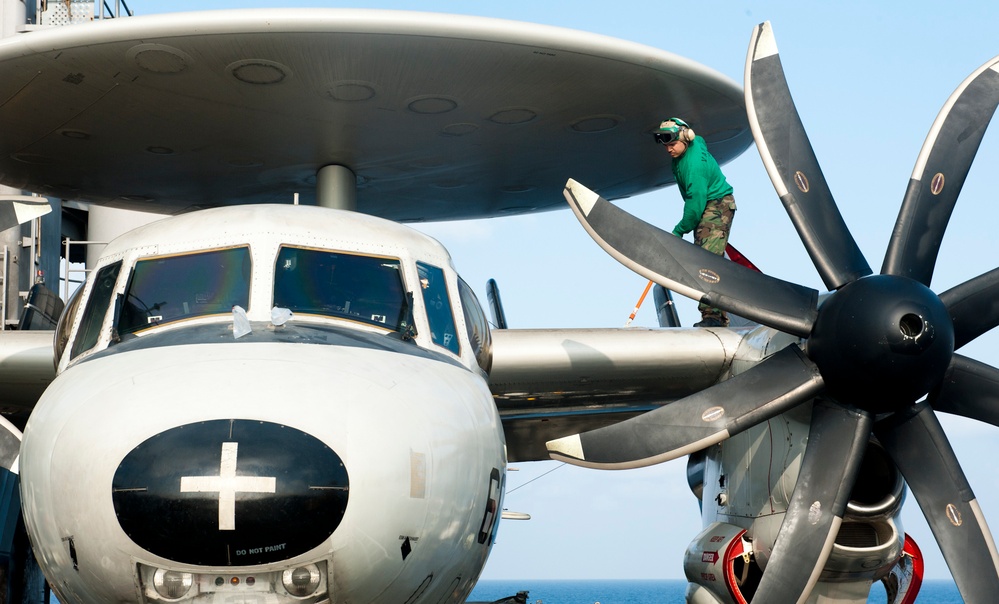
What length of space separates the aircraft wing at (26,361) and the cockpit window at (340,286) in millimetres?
3842

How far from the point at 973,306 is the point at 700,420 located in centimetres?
232

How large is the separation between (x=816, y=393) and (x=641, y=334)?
7.49 feet

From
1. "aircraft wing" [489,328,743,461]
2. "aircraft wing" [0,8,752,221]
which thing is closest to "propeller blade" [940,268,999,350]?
"aircraft wing" [489,328,743,461]

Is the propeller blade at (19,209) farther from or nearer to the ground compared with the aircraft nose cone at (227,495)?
farther from the ground

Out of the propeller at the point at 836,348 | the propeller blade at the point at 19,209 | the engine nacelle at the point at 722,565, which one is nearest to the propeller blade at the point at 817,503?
the propeller at the point at 836,348

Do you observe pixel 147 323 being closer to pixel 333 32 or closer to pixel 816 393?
pixel 333 32

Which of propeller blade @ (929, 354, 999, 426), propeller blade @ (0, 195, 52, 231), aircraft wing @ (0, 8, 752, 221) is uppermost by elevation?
aircraft wing @ (0, 8, 752, 221)

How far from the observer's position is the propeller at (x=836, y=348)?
7.79 metres

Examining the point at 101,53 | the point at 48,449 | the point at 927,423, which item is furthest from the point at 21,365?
the point at 927,423

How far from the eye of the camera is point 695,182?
10.4 m

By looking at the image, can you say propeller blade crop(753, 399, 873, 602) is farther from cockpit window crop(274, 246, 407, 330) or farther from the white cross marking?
the white cross marking

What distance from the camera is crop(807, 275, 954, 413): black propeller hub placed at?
297 inches

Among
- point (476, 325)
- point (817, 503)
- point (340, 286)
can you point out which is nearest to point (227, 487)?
point (340, 286)

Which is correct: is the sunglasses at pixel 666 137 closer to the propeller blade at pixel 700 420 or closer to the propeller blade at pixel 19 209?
the propeller blade at pixel 700 420
